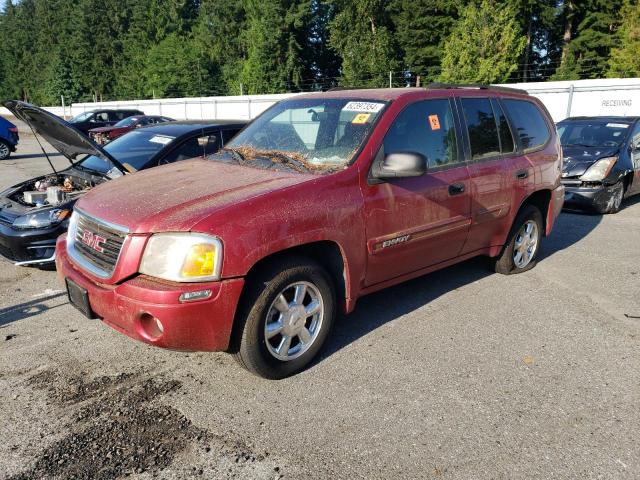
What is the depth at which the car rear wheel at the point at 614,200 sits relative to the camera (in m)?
8.34

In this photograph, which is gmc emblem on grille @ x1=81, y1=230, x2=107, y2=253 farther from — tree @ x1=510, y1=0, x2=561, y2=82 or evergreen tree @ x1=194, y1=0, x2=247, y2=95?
evergreen tree @ x1=194, y1=0, x2=247, y2=95

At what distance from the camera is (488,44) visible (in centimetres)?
3319

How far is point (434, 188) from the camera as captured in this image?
4.07m

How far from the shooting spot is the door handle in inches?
166

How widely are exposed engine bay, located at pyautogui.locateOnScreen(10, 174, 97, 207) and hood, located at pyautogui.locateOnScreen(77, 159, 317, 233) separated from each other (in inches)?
72.2

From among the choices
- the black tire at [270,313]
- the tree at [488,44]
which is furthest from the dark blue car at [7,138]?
the tree at [488,44]

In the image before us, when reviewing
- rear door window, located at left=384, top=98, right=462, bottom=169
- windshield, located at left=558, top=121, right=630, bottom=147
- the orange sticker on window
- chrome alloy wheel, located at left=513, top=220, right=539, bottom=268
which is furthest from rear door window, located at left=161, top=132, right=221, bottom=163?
windshield, located at left=558, top=121, right=630, bottom=147

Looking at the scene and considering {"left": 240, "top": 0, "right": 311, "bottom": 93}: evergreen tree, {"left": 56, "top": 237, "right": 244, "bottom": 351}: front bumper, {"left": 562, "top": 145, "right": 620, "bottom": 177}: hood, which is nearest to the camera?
{"left": 56, "top": 237, "right": 244, "bottom": 351}: front bumper

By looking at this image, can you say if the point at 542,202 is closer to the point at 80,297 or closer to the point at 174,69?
the point at 80,297

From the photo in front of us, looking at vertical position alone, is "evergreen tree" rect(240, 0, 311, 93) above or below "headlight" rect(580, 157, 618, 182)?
above

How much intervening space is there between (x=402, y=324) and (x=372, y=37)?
4511cm

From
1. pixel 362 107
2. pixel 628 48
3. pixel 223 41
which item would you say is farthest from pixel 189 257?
pixel 223 41

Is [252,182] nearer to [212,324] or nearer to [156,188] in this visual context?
[156,188]

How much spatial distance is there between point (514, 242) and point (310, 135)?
100 inches
